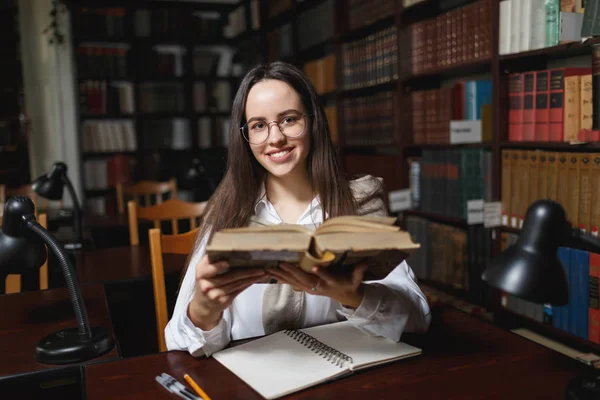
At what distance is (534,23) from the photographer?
2361 millimetres

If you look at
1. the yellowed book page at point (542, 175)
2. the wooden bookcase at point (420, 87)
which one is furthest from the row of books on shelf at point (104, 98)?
the yellowed book page at point (542, 175)

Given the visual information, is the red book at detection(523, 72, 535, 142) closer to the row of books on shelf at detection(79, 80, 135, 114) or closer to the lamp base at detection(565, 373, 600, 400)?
the lamp base at detection(565, 373, 600, 400)

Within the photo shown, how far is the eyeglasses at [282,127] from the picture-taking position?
1.31m

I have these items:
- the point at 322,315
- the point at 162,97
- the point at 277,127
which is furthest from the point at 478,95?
the point at 162,97

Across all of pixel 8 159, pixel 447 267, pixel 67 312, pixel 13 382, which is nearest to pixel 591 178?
pixel 447 267

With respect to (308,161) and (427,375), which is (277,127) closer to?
(308,161)

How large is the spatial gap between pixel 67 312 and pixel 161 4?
4338 millimetres

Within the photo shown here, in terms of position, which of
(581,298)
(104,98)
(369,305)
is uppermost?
(104,98)

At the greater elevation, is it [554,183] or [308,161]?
[308,161]

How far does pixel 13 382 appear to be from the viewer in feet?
3.44

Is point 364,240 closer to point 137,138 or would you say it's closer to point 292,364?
point 292,364

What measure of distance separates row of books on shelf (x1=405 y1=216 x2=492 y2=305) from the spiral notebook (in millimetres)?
1813

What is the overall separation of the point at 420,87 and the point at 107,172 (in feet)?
9.92

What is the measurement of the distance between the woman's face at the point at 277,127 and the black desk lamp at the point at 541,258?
699mm
